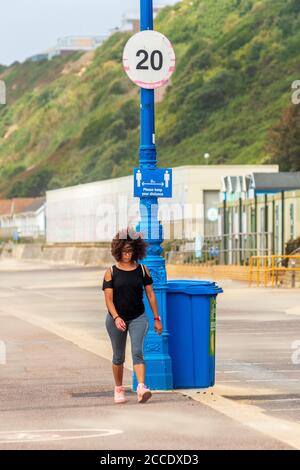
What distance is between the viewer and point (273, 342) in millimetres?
21609

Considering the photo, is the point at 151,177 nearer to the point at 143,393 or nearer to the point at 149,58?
the point at 149,58

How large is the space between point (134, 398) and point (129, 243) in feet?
5.12

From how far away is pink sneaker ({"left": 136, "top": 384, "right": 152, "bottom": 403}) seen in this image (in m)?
12.7

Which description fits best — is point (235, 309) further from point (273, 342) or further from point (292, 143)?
point (292, 143)

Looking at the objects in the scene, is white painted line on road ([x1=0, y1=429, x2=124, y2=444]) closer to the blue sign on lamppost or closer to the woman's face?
the woman's face

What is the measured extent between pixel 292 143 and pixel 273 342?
86.4m

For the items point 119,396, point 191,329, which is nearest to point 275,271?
point 191,329

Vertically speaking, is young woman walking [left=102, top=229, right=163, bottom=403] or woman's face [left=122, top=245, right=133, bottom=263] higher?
woman's face [left=122, top=245, right=133, bottom=263]

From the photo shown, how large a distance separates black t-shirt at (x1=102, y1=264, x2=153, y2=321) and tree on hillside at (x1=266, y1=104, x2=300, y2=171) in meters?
92.3
